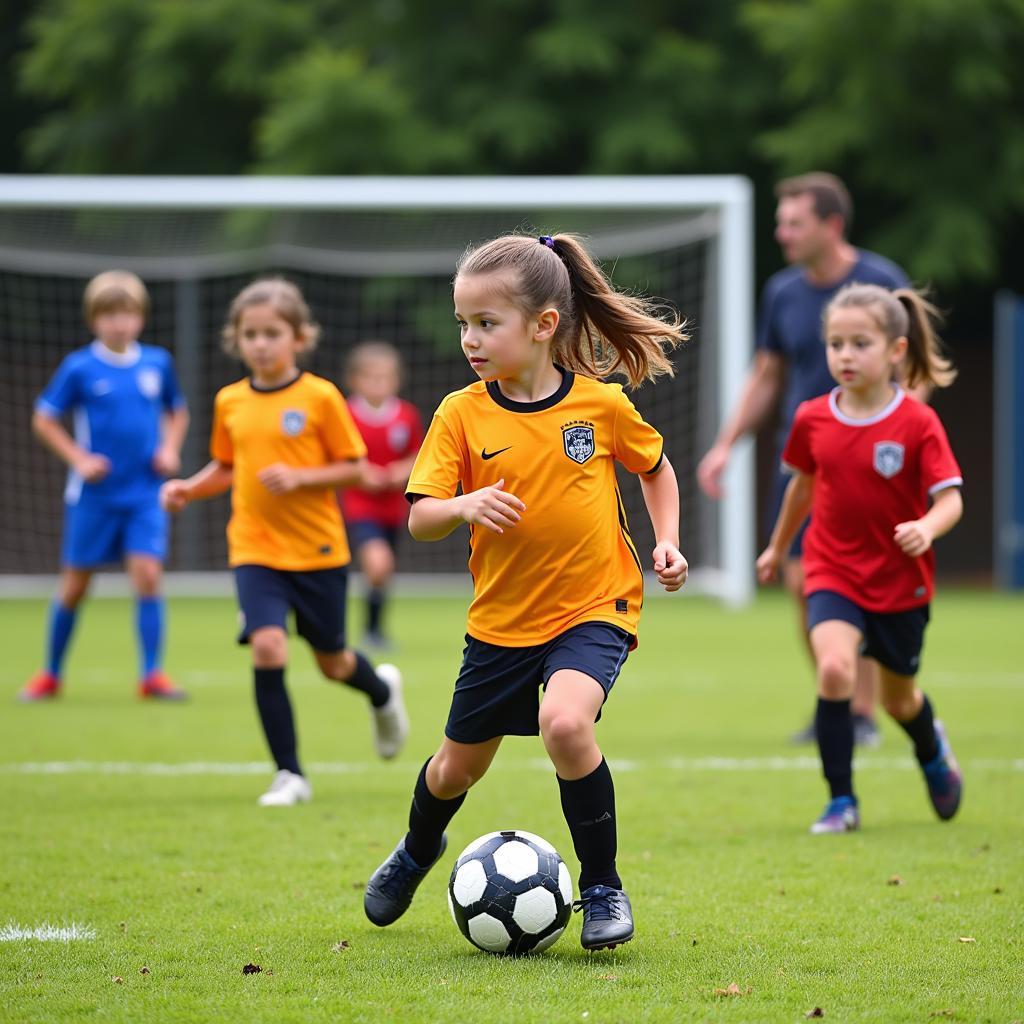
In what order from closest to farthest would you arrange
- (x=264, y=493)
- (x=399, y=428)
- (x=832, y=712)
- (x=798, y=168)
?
(x=832, y=712) → (x=264, y=493) → (x=399, y=428) → (x=798, y=168)

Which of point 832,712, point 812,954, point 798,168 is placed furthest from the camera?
point 798,168

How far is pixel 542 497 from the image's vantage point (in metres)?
3.91

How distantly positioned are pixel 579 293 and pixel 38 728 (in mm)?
4598

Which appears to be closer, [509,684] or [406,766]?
[509,684]

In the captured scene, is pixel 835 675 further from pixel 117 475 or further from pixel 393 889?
pixel 117 475

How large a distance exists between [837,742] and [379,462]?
7.17 metres

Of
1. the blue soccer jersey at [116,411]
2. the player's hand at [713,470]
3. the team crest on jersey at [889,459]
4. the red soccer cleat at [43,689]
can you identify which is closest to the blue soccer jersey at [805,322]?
the player's hand at [713,470]

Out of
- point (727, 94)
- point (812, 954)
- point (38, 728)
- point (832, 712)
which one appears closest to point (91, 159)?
point (727, 94)

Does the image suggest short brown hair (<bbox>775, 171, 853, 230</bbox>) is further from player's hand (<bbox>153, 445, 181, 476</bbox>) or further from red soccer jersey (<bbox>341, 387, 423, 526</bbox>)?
red soccer jersey (<bbox>341, 387, 423, 526</bbox>)

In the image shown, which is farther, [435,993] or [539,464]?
[539,464]

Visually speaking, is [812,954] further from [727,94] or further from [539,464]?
[727,94]

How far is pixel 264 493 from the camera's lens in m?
6.04

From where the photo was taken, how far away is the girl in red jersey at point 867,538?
534 cm

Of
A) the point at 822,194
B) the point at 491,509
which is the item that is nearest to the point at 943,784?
the point at 491,509
